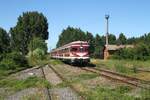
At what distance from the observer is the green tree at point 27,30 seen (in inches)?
4710

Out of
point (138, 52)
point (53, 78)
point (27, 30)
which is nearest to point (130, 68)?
point (53, 78)

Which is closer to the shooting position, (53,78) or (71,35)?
(53,78)

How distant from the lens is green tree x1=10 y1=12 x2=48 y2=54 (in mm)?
119625

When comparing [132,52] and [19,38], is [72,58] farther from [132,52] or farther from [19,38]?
[19,38]

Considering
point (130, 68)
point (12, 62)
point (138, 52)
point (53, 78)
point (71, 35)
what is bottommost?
point (53, 78)

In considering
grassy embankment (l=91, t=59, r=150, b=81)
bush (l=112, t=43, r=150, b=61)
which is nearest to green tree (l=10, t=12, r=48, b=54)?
bush (l=112, t=43, r=150, b=61)

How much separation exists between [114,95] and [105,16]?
226 ft

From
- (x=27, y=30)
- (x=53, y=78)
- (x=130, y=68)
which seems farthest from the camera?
(x=27, y=30)

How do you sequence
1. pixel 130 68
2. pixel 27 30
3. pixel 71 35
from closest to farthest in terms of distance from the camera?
1. pixel 130 68
2. pixel 27 30
3. pixel 71 35

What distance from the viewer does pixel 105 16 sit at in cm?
8312

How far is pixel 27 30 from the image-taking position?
121562 mm

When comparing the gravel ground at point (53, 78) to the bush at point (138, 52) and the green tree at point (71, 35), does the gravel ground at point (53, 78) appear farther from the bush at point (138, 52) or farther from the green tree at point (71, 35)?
the green tree at point (71, 35)

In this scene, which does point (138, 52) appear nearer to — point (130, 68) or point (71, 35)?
point (130, 68)

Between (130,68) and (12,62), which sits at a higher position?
(12,62)
